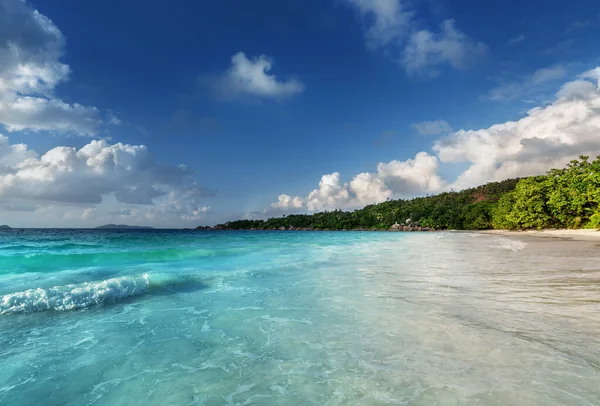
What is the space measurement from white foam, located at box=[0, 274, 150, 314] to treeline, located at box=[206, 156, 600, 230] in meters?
49.6

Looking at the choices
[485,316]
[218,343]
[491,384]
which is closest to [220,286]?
[218,343]

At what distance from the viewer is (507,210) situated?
6862cm

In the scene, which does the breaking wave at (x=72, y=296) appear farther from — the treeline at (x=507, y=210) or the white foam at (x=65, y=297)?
the treeline at (x=507, y=210)

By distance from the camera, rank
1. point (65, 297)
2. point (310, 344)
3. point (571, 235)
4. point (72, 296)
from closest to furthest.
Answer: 1. point (310, 344)
2. point (65, 297)
3. point (72, 296)
4. point (571, 235)

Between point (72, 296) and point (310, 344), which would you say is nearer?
point (310, 344)

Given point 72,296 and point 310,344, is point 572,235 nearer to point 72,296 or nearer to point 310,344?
point 310,344

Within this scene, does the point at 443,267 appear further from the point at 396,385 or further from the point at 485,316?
the point at 396,385

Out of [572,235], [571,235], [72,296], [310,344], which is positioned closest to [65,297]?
[72,296]

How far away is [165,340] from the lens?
596 cm

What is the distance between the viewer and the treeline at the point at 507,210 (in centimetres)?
4412

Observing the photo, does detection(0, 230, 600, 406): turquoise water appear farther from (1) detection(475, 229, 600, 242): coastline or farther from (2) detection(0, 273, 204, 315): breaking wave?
(1) detection(475, 229, 600, 242): coastline

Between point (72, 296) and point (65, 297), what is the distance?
170 millimetres

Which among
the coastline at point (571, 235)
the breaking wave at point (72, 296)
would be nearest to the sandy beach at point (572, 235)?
the coastline at point (571, 235)

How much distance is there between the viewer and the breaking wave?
8.25 meters
